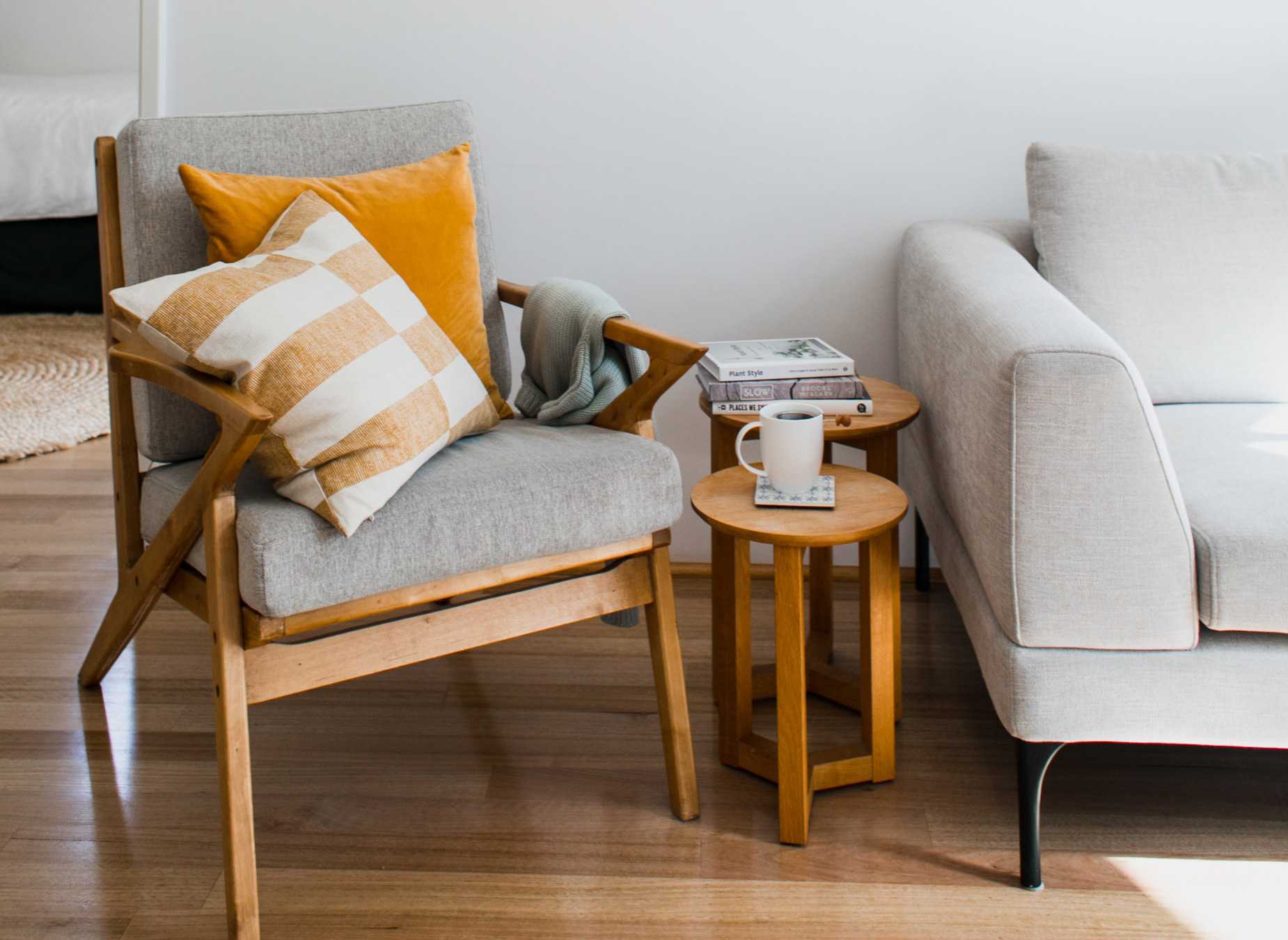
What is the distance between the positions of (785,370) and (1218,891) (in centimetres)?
91

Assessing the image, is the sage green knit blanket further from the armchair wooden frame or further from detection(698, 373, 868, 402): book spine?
detection(698, 373, 868, 402): book spine

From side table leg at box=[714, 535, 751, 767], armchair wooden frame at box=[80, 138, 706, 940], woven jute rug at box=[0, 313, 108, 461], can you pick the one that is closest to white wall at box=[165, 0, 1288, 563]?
armchair wooden frame at box=[80, 138, 706, 940]

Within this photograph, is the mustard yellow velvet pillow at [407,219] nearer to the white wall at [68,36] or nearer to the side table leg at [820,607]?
the side table leg at [820,607]

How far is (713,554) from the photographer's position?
1633 mm

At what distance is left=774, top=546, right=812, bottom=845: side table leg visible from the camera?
4.61 ft

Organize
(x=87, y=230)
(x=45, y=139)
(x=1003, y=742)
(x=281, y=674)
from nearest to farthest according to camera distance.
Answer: (x=281, y=674) → (x=1003, y=742) → (x=45, y=139) → (x=87, y=230)

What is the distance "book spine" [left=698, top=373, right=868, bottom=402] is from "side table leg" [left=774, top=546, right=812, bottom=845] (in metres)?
0.37

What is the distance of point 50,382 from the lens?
11.5 ft

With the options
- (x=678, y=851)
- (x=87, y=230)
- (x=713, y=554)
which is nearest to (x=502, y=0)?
(x=713, y=554)

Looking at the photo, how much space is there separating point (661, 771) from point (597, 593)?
0.33m

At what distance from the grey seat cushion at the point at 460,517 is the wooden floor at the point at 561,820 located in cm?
39

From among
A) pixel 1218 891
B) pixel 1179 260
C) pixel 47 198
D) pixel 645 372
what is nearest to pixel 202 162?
pixel 645 372

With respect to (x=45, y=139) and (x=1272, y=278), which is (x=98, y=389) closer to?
(x=45, y=139)

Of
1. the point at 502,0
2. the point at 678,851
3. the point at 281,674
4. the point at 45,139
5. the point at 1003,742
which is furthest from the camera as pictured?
the point at 45,139
